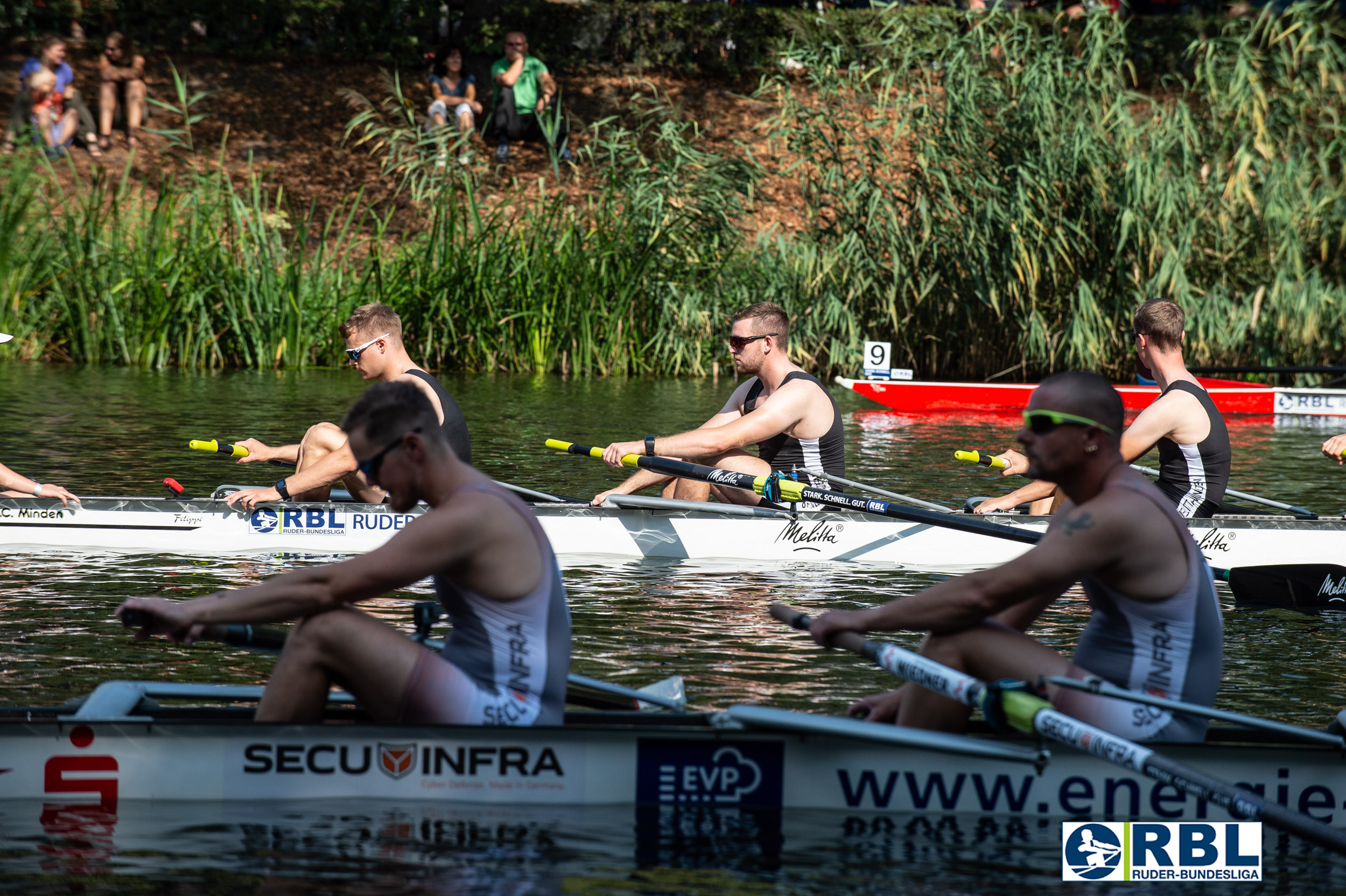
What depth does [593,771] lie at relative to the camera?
16.4 ft

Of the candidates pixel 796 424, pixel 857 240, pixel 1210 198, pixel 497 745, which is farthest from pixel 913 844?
pixel 1210 198

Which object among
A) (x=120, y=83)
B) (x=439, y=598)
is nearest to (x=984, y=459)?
(x=439, y=598)

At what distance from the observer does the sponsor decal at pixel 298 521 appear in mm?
9680

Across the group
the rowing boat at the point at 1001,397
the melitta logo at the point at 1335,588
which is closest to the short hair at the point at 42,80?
the rowing boat at the point at 1001,397

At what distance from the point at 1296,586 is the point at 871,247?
39.6 ft

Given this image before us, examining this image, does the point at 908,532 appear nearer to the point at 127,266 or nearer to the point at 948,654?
the point at 948,654

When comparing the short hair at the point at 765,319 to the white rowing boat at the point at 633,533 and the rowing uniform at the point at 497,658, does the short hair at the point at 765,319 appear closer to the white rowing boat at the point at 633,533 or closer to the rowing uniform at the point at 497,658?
the white rowing boat at the point at 633,533

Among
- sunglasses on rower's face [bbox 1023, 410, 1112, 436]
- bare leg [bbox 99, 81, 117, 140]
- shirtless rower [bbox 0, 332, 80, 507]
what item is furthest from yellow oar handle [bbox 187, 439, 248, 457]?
bare leg [bbox 99, 81, 117, 140]

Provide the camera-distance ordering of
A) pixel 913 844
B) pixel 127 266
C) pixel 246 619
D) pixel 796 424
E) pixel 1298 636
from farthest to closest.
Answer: pixel 127 266 < pixel 796 424 < pixel 1298 636 < pixel 913 844 < pixel 246 619

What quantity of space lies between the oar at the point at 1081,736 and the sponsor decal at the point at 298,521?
545cm

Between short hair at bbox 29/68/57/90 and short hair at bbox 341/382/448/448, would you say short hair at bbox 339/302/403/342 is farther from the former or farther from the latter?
short hair at bbox 29/68/57/90

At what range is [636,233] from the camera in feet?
68.6

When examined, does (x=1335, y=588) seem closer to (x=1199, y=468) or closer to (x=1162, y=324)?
(x=1199, y=468)

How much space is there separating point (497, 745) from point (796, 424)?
5.02 m
